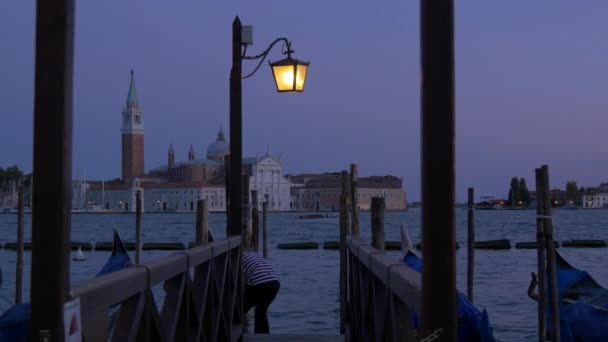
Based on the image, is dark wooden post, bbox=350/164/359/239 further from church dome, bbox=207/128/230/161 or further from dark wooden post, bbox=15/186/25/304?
church dome, bbox=207/128/230/161

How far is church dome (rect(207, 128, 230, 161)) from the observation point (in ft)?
370

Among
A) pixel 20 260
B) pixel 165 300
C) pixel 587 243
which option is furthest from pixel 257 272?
pixel 587 243

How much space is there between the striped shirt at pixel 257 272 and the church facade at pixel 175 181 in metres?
97.5

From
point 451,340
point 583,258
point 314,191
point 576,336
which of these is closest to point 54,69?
point 451,340

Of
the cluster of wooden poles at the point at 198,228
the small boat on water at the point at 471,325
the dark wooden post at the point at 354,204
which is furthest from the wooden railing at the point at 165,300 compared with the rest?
the dark wooden post at the point at 354,204

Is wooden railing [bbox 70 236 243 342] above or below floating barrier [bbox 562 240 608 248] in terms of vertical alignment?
above

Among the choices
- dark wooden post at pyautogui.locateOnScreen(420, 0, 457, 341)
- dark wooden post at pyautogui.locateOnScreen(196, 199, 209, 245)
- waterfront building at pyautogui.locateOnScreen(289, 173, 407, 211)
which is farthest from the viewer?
waterfront building at pyautogui.locateOnScreen(289, 173, 407, 211)

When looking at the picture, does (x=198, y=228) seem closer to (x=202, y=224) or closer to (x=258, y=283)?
(x=202, y=224)

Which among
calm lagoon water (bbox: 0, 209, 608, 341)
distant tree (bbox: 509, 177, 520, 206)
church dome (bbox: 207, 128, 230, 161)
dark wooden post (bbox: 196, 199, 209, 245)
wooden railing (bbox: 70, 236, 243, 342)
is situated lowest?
calm lagoon water (bbox: 0, 209, 608, 341)

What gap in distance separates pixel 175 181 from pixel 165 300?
113m

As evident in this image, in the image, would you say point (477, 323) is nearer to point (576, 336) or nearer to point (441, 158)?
point (576, 336)

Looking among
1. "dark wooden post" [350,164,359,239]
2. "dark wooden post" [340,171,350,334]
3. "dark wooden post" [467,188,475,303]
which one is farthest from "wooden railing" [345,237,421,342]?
"dark wooden post" [467,188,475,303]

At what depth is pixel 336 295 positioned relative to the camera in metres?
15.8

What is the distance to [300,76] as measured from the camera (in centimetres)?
639
